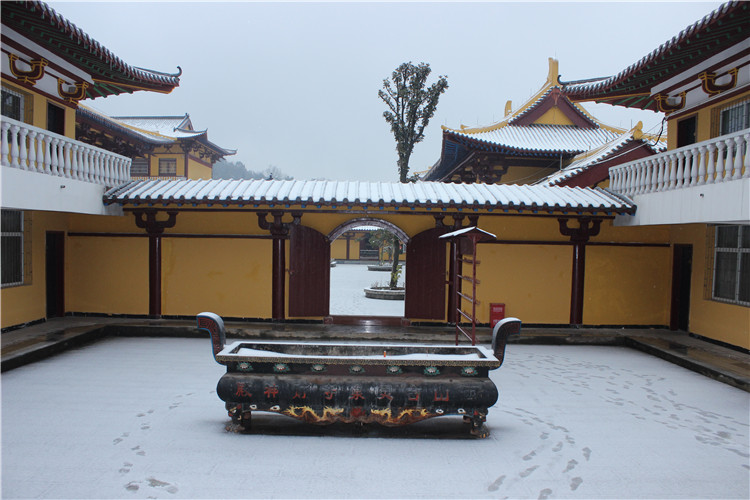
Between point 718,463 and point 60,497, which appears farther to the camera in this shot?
point 718,463

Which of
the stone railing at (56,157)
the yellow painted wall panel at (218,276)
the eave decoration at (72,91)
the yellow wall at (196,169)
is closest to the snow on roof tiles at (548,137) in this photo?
the yellow painted wall panel at (218,276)

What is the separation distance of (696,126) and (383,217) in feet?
18.7

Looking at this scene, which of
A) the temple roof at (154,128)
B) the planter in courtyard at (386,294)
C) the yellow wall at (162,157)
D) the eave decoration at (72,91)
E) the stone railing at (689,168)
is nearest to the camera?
the stone railing at (689,168)

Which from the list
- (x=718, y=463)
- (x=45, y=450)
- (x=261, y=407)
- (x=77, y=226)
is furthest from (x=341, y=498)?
(x=77, y=226)

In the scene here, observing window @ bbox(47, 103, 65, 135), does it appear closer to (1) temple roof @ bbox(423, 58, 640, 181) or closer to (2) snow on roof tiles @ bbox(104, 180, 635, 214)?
(2) snow on roof tiles @ bbox(104, 180, 635, 214)

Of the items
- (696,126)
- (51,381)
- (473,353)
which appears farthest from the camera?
(696,126)

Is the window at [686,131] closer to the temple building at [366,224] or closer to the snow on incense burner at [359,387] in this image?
the temple building at [366,224]

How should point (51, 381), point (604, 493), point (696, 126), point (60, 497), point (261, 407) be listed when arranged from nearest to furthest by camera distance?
point (60, 497) → point (604, 493) → point (261, 407) → point (51, 381) → point (696, 126)

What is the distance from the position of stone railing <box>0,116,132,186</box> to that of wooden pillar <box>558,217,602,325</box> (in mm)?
8382

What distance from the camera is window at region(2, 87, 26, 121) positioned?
682cm

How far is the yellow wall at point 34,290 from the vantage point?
7180 millimetres

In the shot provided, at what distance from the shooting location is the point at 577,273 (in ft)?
27.8

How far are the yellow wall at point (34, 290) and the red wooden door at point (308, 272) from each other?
14.3ft

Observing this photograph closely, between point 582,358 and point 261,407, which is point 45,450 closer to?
point 261,407
